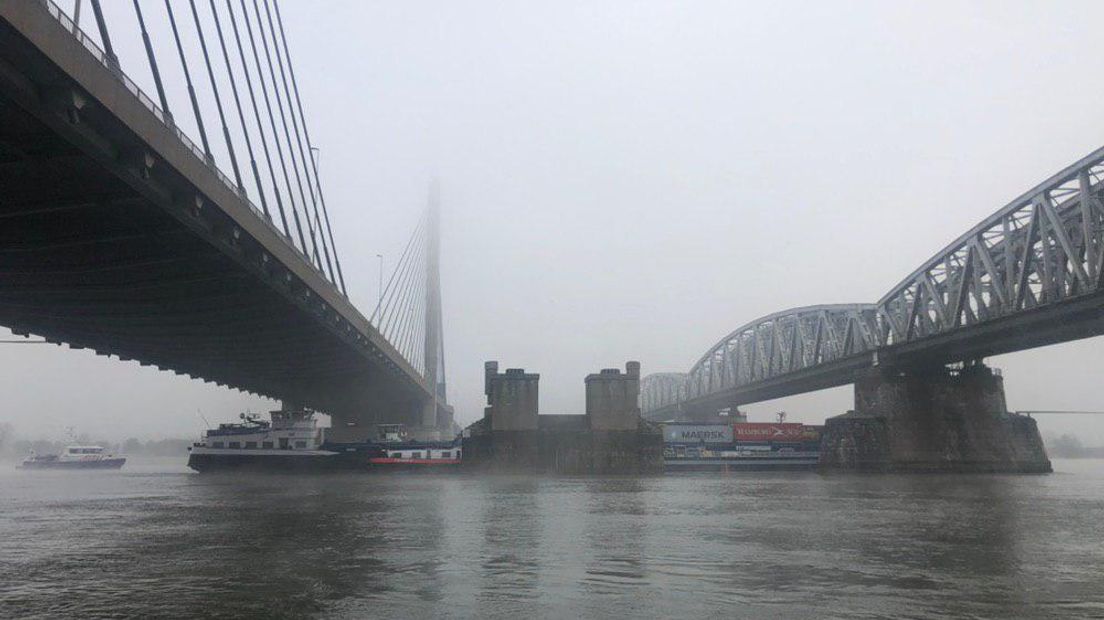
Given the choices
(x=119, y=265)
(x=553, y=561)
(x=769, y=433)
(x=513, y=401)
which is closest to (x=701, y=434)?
(x=769, y=433)

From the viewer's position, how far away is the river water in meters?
14.6

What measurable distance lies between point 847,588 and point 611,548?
A: 24.8 feet

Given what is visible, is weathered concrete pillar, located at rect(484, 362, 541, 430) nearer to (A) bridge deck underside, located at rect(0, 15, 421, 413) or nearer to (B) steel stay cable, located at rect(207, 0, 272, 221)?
(A) bridge deck underside, located at rect(0, 15, 421, 413)

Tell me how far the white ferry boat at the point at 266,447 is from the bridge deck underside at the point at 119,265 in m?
12.5

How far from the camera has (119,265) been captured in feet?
117

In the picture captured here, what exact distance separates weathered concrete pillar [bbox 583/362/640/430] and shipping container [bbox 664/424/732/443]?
9449 mm

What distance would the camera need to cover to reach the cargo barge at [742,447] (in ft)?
299

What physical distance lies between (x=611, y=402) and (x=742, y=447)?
57.9 ft

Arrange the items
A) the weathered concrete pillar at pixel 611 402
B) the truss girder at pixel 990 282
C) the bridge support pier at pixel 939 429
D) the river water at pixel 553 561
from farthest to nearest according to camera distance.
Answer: the weathered concrete pillar at pixel 611 402, the bridge support pier at pixel 939 429, the truss girder at pixel 990 282, the river water at pixel 553 561

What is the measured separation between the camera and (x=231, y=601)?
48.6 feet

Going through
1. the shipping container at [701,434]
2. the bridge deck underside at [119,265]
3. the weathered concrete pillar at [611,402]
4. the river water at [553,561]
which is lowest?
the river water at [553,561]

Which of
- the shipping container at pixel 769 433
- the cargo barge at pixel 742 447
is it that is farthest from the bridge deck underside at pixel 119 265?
the shipping container at pixel 769 433

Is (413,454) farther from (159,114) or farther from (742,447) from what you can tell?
(159,114)

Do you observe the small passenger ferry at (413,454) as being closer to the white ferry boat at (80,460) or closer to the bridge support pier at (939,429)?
the bridge support pier at (939,429)
